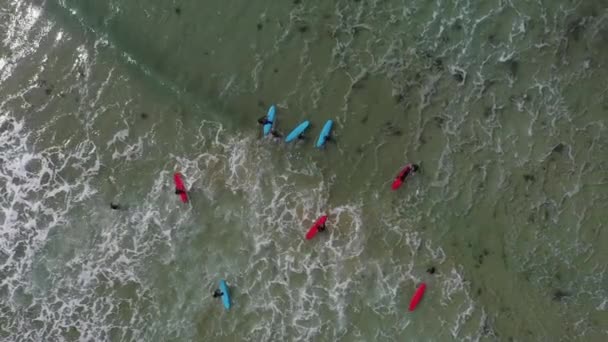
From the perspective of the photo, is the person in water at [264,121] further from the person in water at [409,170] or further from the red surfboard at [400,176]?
the person in water at [409,170]

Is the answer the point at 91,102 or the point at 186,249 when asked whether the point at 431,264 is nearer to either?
the point at 186,249

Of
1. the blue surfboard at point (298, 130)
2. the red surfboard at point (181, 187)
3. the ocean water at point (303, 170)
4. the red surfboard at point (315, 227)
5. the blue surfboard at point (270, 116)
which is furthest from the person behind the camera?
the red surfboard at point (181, 187)

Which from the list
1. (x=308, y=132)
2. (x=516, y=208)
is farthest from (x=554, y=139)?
(x=308, y=132)

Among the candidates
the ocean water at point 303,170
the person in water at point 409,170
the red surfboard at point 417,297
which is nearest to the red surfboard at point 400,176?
the person in water at point 409,170

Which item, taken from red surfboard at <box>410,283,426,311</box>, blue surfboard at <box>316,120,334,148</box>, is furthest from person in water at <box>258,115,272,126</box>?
red surfboard at <box>410,283,426,311</box>

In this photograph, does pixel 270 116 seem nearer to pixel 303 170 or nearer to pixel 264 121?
pixel 264 121

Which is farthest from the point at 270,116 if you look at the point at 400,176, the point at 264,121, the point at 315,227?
the point at 400,176
